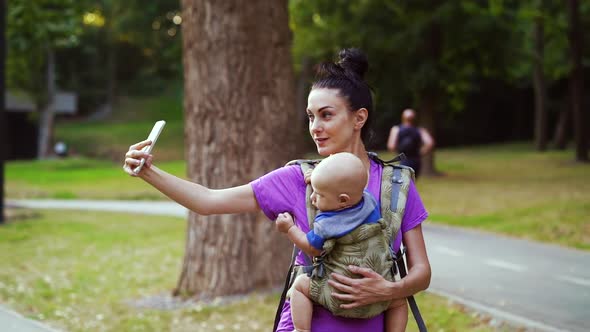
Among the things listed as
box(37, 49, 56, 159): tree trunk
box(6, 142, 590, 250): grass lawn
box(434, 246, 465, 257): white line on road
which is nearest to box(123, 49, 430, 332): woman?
box(434, 246, 465, 257): white line on road

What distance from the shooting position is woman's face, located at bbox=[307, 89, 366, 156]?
3061 mm

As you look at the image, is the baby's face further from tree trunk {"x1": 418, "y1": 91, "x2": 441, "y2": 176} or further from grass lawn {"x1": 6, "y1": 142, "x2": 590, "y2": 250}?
tree trunk {"x1": 418, "y1": 91, "x2": 441, "y2": 176}

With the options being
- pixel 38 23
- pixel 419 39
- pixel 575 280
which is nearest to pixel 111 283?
pixel 575 280

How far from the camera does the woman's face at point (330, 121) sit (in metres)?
3.06

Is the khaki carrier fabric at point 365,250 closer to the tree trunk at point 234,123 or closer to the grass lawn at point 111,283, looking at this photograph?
the grass lawn at point 111,283

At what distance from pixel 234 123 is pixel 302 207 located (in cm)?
550

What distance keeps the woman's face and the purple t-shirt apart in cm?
16

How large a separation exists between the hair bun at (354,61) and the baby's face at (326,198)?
1.93ft

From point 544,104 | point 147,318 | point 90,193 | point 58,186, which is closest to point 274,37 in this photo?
point 147,318

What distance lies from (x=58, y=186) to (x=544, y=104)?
27.4 m

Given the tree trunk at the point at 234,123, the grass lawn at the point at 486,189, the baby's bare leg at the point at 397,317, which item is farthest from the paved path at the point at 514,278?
the baby's bare leg at the point at 397,317

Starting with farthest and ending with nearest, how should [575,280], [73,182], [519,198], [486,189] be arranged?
[73,182] < [486,189] < [519,198] < [575,280]

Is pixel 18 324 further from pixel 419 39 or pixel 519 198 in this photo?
pixel 419 39

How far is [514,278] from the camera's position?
9.73 m
